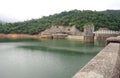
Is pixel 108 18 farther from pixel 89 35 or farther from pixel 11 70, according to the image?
pixel 11 70

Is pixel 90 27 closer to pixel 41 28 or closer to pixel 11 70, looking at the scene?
pixel 41 28

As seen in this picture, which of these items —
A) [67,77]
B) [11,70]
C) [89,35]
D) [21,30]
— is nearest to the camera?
[67,77]

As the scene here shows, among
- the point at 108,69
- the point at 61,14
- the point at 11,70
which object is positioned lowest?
the point at 11,70

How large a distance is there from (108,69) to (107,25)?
39225 mm

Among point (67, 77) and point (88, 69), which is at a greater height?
point (88, 69)

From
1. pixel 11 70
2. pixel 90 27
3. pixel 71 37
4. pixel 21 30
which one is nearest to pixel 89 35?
pixel 90 27

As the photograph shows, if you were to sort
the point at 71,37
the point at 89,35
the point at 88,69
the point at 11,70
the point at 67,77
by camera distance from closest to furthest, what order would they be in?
1. the point at 88,69
2. the point at 67,77
3. the point at 11,70
4. the point at 89,35
5. the point at 71,37

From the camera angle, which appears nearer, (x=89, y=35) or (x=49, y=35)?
(x=89, y=35)

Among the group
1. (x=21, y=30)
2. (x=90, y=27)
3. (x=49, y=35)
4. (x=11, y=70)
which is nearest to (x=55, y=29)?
(x=49, y=35)

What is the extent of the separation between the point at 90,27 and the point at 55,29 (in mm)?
12239

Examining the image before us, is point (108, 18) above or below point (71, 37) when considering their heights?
above

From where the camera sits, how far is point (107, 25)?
143ft

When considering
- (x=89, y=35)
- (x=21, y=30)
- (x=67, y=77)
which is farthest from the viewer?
(x=21, y=30)

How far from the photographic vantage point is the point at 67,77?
10.6 m
